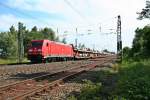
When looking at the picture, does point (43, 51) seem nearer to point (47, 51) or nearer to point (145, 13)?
point (47, 51)

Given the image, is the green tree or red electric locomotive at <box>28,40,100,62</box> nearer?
the green tree

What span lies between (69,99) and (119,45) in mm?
44417

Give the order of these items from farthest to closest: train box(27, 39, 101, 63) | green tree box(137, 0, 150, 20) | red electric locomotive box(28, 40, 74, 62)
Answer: train box(27, 39, 101, 63)
red electric locomotive box(28, 40, 74, 62)
green tree box(137, 0, 150, 20)

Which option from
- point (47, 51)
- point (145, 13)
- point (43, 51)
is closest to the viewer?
point (145, 13)

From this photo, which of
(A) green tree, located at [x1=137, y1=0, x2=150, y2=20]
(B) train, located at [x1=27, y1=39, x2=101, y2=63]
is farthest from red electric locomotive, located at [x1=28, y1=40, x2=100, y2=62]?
(A) green tree, located at [x1=137, y1=0, x2=150, y2=20]

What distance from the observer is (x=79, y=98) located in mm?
12477

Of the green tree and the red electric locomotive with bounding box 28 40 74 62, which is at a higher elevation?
the green tree

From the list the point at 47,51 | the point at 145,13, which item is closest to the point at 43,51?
the point at 47,51

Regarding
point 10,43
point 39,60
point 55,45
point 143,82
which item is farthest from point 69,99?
point 10,43

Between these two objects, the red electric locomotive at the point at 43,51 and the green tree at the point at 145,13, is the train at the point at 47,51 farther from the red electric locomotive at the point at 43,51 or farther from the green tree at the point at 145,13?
the green tree at the point at 145,13

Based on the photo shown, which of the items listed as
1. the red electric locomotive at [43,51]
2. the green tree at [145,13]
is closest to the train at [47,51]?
the red electric locomotive at [43,51]

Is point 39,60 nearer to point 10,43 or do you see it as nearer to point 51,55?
point 51,55

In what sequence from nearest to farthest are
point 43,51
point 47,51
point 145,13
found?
point 145,13
point 43,51
point 47,51

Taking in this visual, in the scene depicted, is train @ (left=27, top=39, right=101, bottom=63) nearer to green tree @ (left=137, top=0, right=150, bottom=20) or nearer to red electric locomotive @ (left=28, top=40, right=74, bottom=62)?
red electric locomotive @ (left=28, top=40, right=74, bottom=62)
